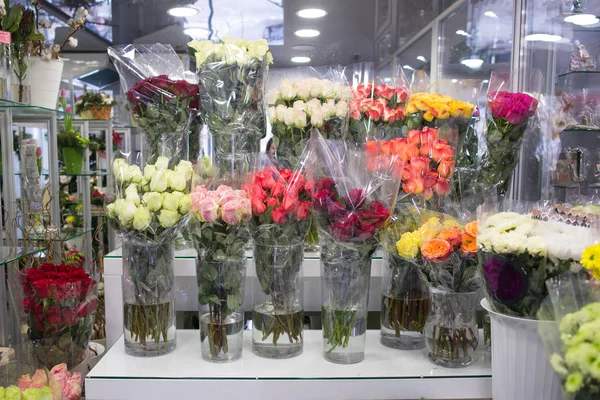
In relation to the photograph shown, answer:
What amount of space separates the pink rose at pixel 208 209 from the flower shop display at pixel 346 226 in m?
0.22

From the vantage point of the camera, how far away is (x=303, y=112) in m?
1.56

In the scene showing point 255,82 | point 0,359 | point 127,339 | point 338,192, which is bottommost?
point 0,359

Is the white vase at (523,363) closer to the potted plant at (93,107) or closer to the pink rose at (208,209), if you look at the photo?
the pink rose at (208,209)

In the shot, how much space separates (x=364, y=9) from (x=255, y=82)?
3386 mm

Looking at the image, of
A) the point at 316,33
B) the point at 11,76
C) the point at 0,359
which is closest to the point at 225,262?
the point at 0,359

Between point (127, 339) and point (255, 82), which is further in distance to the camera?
point (255, 82)

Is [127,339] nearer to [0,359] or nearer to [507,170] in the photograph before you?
[0,359]

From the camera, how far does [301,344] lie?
139 centimetres

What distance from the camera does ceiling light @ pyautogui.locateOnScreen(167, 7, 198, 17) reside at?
4.79 m

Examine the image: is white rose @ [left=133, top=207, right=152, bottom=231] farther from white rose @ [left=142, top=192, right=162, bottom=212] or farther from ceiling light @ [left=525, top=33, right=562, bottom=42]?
ceiling light @ [left=525, top=33, right=562, bottom=42]

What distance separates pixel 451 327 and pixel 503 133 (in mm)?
548

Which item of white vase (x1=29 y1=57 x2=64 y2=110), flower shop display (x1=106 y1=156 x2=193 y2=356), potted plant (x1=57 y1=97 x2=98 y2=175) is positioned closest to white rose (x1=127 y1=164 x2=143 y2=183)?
flower shop display (x1=106 y1=156 x2=193 y2=356)

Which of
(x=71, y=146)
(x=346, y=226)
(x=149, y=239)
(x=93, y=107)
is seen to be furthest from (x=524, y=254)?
(x=93, y=107)

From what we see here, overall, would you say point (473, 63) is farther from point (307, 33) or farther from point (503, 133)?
point (503, 133)
